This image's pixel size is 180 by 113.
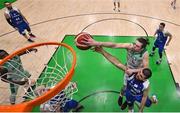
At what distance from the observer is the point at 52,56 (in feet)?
25.4

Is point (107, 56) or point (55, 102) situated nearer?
point (107, 56)

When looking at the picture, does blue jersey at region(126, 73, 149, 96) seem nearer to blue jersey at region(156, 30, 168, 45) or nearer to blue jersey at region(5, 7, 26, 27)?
blue jersey at region(156, 30, 168, 45)

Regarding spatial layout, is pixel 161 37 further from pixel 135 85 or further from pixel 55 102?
pixel 55 102

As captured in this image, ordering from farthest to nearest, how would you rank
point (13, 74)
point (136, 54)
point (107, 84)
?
point (107, 84) < point (13, 74) < point (136, 54)

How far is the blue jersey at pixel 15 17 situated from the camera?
8337 mm

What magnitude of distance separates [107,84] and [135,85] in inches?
80.6

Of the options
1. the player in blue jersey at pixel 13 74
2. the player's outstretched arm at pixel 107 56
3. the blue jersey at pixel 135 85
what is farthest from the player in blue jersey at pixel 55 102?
the blue jersey at pixel 135 85

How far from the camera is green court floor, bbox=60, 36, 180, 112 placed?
5.77 metres

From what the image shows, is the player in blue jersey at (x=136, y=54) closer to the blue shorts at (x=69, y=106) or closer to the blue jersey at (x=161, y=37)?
the blue shorts at (x=69, y=106)

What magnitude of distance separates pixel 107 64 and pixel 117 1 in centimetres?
567

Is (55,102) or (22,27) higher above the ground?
(55,102)

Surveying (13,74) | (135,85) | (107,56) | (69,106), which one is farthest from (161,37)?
(13,74)

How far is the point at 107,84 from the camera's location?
650 centimetres

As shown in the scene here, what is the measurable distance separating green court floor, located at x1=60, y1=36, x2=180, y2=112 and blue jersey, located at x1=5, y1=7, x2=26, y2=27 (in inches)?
99.3
